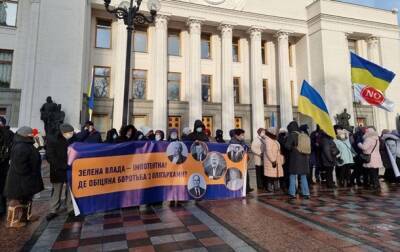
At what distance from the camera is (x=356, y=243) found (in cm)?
375

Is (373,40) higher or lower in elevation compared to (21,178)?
higher

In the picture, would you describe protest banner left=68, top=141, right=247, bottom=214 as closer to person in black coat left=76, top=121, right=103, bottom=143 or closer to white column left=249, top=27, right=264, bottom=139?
person in black coat left=76, top=121, right=103, bottom=143

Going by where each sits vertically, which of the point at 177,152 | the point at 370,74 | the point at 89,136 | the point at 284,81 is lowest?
the point at 177,152

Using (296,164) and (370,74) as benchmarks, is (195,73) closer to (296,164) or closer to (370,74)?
(370,74)

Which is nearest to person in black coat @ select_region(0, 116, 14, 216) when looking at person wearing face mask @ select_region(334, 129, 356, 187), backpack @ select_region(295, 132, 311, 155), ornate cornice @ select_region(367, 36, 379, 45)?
backpack @ select_region(295, 132, 311, 155)

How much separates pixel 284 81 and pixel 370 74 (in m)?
17.7

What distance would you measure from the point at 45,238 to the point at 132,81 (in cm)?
1936

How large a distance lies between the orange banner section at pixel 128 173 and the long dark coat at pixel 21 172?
665 mm

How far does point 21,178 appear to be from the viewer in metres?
4.70

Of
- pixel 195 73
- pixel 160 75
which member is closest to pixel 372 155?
pixel 195 73

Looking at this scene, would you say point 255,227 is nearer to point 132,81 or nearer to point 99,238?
point 99,238

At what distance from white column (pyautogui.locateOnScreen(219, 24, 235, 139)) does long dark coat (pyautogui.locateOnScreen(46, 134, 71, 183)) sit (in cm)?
1827

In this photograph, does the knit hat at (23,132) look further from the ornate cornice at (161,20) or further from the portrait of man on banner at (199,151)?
the ornate cornice at (161,20)

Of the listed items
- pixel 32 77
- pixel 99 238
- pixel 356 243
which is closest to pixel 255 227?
pixel 356 243
